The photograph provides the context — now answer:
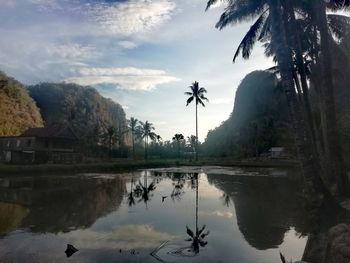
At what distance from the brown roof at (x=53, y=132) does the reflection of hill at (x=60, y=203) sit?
90.0 ft

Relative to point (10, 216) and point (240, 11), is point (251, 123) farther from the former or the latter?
point (10, 216)

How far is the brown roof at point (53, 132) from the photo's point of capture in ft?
179

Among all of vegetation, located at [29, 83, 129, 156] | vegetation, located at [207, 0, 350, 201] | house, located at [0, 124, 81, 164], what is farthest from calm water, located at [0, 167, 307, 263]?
vegetation, located at [29, 83, 129, 156]

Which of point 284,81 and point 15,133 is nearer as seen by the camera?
point 284,81

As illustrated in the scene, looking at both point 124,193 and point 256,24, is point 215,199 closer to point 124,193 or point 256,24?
point 124,193

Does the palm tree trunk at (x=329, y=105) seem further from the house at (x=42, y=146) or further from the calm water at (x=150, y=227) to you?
the house at (x=42, y=146)

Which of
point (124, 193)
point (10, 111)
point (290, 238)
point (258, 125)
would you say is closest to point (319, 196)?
point (290, 238)

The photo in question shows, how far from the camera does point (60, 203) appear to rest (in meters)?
19.3

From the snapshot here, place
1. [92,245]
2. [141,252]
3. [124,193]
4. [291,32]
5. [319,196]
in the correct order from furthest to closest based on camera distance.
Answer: [124,193] < [291,32] < [319,196] < [92,245] < [141,252]

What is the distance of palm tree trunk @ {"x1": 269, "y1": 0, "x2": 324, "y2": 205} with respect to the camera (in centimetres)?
1301

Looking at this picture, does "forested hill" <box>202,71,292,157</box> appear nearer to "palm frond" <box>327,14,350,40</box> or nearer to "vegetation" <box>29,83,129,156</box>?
"vegetation" <box>29,83,129,156</box>

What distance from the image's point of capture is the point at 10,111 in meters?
83.9

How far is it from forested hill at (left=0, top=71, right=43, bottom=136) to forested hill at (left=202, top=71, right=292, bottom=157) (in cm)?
5758

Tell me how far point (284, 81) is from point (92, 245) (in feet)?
32.3
